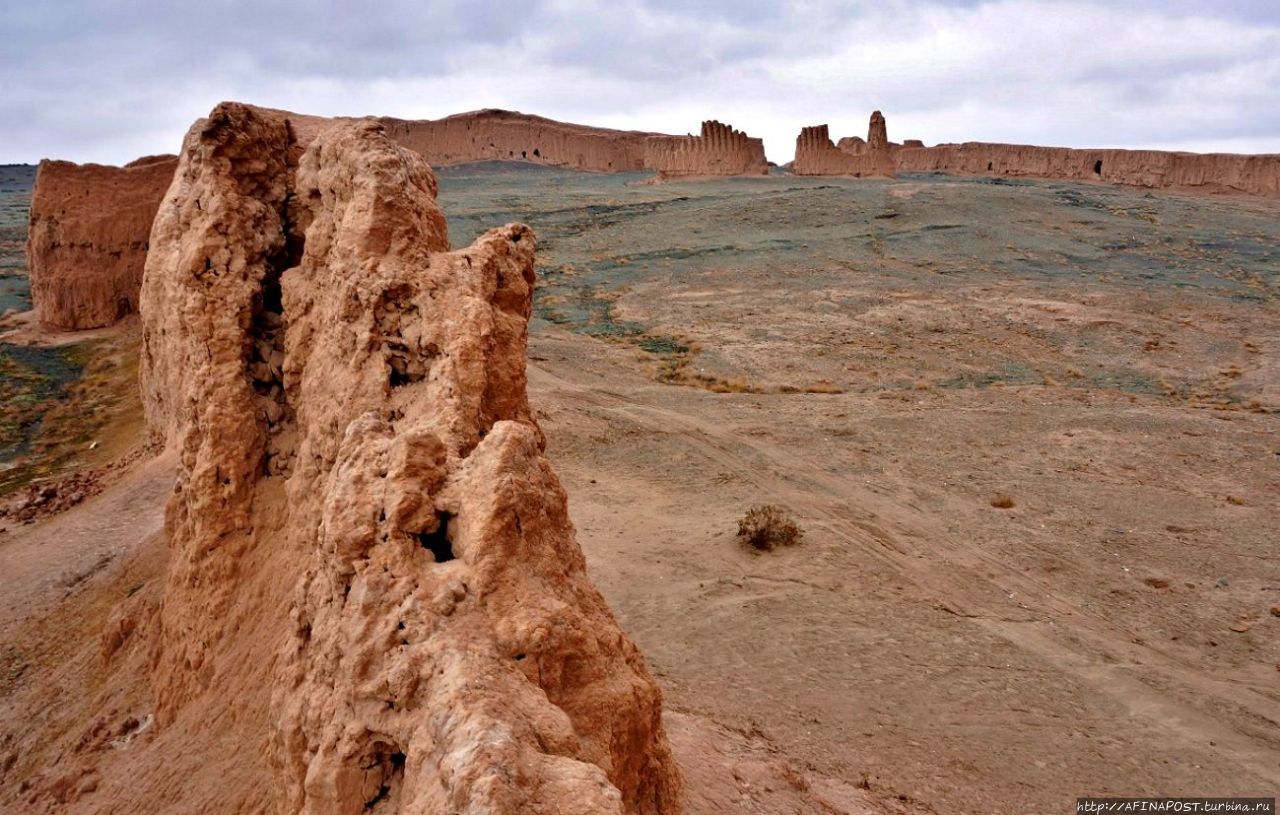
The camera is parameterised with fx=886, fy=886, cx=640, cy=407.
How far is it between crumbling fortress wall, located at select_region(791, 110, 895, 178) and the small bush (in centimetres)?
3583

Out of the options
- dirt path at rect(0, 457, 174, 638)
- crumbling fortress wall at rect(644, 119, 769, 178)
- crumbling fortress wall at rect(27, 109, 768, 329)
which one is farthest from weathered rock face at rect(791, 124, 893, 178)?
dirt path at rect(0, 457, 174, 638)

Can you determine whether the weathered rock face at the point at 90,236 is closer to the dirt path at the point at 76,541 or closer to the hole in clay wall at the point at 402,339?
the dirt path at the point at 76,541

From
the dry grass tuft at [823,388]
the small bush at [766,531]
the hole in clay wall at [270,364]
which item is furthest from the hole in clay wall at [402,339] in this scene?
the dry grass tuft at [823,388]

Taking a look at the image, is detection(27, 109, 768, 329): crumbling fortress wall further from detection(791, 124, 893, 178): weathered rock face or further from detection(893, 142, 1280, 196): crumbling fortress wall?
detection(893, 142, 1280, 196): crumbling fortress wall

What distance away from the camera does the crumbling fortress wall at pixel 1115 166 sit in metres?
37.2

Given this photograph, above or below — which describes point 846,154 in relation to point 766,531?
above

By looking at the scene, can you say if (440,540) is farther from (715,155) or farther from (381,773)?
(715,155)

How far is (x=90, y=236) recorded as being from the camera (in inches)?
739

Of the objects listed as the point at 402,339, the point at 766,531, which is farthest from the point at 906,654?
the point at 402,339

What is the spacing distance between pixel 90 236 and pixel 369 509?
63.5ft

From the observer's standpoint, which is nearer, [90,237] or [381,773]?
[381,773]

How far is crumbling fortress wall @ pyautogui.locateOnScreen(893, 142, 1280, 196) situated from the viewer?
122ft

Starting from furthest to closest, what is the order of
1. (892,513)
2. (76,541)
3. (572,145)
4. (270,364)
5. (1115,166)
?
1. (572,145)
2. (1115,166)
3. (892,513)
4. (76,541)
5. (270,364)

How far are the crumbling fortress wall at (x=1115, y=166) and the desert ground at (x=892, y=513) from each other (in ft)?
51.6
